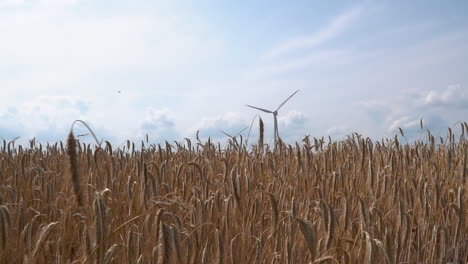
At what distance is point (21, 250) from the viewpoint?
6.67ft

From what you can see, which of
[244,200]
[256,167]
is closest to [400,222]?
[244,200]

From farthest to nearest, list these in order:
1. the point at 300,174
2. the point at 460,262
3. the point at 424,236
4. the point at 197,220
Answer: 1. the point at 300,174
2. the point at 460,262
3. the point at 424,236
4. the point at 197,220

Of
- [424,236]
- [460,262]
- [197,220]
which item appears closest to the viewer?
[197,220]

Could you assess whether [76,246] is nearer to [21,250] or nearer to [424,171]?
[21,250]

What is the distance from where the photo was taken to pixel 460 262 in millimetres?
2953

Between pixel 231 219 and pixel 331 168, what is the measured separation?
194cm

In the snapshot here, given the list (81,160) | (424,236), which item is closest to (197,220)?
(424,236)

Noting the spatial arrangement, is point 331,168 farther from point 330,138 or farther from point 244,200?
point 330,138

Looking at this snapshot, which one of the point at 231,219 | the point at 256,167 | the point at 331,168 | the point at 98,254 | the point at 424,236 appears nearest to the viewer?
the point at 98,254

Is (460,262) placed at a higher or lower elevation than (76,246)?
lower

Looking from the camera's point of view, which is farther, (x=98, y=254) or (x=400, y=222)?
(x=400, y=222)

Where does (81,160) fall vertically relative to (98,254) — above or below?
above

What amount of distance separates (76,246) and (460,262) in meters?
2.12

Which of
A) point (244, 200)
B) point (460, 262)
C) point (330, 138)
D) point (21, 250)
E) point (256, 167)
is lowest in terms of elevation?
point (460, 262)
